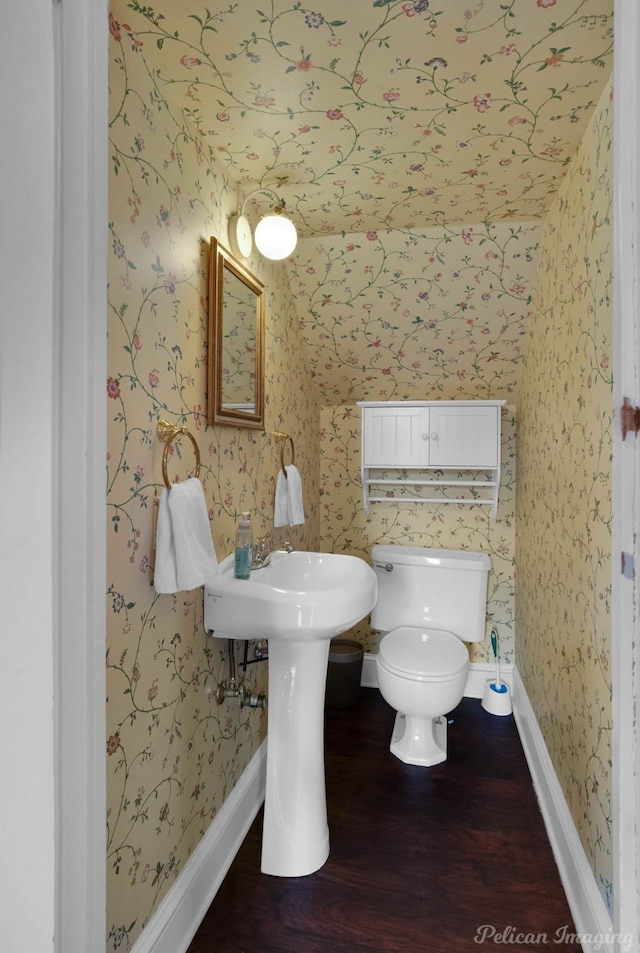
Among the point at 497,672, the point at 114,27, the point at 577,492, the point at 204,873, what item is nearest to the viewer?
the point at 114,27

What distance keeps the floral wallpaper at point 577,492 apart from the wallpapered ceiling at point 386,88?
150 millimetres

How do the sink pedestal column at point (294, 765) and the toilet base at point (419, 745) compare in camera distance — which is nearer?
the sink pedestal column at point (294, 765)

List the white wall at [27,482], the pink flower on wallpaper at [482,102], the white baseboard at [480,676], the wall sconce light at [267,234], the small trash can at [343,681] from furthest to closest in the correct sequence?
the white baseboard at [480,676]
the small trash can at [343,681]
the wall sconce light at [267,234]
the pink flower on wallpaper at [482,102]
the white wall at [27,482]

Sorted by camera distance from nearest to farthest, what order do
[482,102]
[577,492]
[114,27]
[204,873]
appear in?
[114,27]
[482,102]
[204,873]
[577,492]

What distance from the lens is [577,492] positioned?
1.51 metres

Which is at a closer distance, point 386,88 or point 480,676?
point 386,88

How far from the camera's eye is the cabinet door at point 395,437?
2.45m

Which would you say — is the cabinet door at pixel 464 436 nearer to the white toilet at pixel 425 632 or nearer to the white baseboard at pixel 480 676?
the white toilet at pixel 425 632

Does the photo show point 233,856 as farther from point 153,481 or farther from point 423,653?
point 153,481

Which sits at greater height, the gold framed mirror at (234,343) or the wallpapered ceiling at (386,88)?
the wallpapered ceiling at (386,88)

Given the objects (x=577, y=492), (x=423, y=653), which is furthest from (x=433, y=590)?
(x=577, y=492)

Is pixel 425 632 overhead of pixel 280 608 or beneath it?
beneath

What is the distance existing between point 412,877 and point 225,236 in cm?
206

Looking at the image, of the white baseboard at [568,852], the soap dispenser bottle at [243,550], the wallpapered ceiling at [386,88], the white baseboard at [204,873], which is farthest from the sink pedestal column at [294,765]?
the wallpapered ceiling at [386,88]
